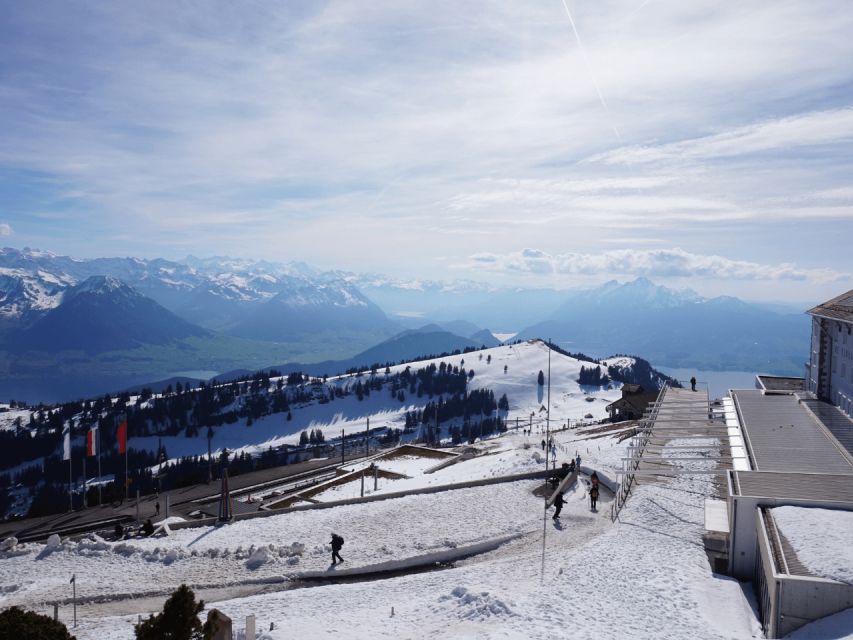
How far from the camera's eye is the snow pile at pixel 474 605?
54.3 feet

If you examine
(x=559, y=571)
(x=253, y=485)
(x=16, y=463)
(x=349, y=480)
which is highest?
(x=559, y=571)

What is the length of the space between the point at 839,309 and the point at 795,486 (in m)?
20.0

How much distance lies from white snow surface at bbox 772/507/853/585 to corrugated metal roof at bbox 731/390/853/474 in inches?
218

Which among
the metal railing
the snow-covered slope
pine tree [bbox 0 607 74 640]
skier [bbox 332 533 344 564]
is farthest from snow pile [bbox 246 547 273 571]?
the snow-covered slope

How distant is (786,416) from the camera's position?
3481 cm

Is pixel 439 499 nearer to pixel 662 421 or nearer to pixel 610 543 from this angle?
pixel 610 543

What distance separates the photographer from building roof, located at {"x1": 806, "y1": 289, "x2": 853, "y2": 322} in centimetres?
3464

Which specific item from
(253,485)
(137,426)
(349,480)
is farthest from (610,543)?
(137,426)

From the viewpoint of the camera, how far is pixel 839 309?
120ft

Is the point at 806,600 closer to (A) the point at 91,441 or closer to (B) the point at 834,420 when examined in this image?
(B) the point at 834,420

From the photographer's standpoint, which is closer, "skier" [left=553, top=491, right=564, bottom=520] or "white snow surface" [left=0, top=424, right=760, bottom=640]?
"white snow surface" [left=0, top=424, right=760, bottom=640]

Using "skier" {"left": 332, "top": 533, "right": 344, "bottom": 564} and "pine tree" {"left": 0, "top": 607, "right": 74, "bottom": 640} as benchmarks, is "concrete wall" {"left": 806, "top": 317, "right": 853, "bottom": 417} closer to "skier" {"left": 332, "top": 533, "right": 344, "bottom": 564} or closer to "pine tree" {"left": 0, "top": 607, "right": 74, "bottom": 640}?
"skier" {"left": 332, "top": 533, "right": 344, "bottom": 564}

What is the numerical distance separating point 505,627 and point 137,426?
192506mm

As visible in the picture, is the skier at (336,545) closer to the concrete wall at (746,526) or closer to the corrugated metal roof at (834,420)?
the concrete wall at (746,526)
